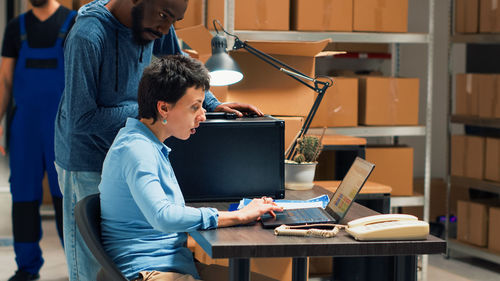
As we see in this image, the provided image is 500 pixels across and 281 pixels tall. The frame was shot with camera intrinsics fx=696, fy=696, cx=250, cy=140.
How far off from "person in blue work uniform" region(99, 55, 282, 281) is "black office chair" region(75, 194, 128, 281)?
0.04 m

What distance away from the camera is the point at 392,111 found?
409 cm

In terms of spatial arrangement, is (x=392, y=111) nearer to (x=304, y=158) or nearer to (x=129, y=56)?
(x=304, y=158)

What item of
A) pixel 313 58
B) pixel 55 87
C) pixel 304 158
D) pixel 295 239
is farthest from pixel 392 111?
pixel 295 239

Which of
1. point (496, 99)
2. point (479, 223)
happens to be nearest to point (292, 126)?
point (496, 99)

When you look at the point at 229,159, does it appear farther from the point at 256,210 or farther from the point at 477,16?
the point at 477,16

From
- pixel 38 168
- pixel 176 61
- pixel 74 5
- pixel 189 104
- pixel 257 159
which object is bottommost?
pixel 38 168

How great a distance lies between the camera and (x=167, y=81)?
186 centimetres

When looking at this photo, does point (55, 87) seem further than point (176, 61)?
Yes

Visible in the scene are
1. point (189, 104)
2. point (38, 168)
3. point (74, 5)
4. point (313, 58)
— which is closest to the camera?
point (189, 104)

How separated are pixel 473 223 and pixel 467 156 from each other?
1.41 ft

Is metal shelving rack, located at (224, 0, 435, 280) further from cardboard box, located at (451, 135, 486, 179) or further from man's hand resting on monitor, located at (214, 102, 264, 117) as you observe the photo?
man's hand resting on monitor, located at (214, 102, 264, 117)

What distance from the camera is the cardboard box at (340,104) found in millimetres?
3963

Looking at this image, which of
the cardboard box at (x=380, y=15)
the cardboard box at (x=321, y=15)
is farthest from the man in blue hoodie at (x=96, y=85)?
the cardboard box at (x=380, y=15)

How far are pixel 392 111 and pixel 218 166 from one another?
6.87ft
